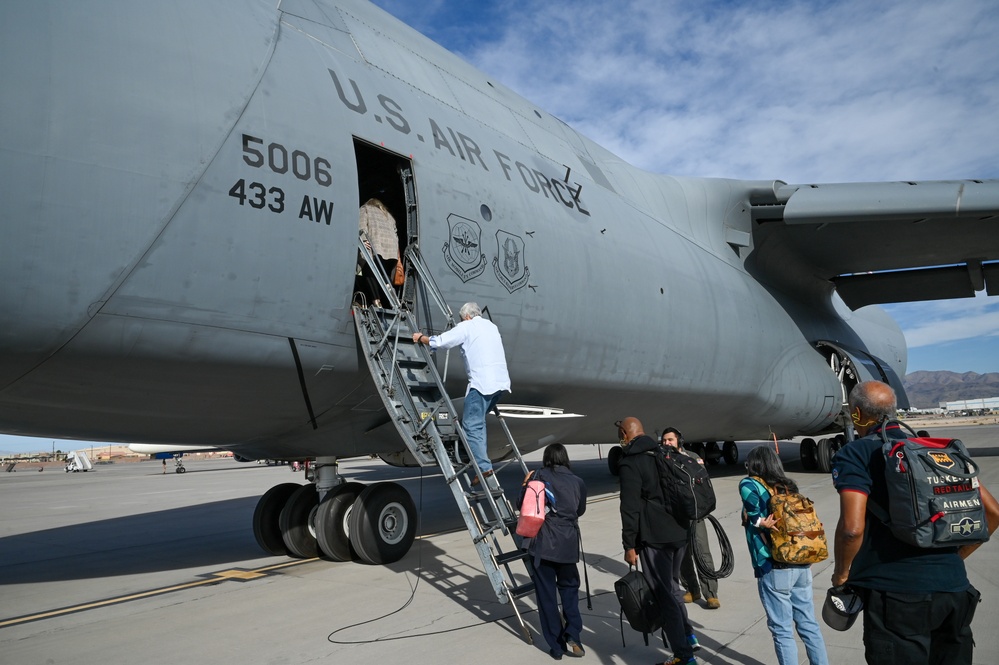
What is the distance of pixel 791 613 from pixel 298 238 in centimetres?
407

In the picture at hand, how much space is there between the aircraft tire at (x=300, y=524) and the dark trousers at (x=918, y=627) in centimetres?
604

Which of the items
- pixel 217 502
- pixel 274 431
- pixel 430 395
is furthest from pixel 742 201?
pixel 217 502

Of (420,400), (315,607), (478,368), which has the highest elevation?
(478,368)

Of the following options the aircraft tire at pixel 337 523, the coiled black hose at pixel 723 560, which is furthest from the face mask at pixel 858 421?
the aircraft tire at pixel 337 523

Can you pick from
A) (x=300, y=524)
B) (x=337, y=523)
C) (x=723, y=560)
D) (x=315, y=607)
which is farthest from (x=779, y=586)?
(x=300, y=524)

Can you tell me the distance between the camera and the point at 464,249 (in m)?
6.70

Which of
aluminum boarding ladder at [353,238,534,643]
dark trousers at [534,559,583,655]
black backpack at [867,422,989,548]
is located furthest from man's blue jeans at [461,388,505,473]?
black backpack at [867,422,989,548]

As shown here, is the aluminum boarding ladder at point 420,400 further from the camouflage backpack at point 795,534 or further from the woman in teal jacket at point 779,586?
the camouflage backpack at point 795,534

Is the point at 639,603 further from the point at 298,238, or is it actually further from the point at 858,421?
the point at 298,238

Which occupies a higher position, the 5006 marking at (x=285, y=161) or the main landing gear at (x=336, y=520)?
the 5006 marking at (x=285, y=161)

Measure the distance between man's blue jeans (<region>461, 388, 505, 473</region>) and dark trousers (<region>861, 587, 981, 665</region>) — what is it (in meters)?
3.28

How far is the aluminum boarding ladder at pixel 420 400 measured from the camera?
5.23m

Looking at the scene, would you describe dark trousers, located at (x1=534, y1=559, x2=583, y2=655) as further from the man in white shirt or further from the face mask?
the face mask

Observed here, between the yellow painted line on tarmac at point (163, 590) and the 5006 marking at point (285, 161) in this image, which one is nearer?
the 5006 marking at point (285, 161)
